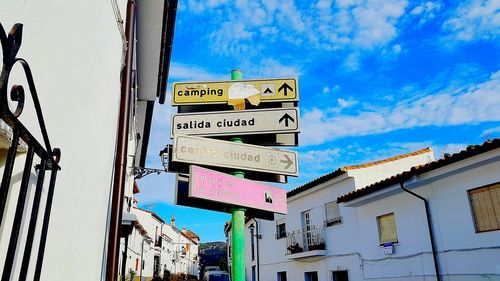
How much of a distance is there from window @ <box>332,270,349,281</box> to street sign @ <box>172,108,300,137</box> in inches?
488

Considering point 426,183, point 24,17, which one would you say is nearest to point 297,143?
point 24,17

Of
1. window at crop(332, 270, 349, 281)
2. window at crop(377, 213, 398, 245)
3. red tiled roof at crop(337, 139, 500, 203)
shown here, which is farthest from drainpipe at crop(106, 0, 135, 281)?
window at crop(332, 270, 349, 281)

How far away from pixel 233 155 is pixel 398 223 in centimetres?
1012

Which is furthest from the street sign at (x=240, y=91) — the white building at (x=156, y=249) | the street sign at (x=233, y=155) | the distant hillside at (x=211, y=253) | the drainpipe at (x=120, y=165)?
the distant hillside at (x=211, y=253)

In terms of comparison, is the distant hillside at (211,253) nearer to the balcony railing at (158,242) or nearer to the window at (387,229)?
the balcony railing at (158,242)

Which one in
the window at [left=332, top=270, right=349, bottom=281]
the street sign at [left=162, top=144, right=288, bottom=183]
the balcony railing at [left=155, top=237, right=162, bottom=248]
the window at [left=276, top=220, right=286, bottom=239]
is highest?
the balcony railing at [left=155, top=237, right=162, bottom=248]

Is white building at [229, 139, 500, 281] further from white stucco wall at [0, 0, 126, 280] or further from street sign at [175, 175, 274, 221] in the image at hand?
white stucco wall at [0, 0, 126, 280]

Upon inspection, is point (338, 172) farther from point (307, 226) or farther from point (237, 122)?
point (237, 122)

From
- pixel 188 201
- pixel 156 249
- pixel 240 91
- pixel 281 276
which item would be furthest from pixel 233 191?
pixel 156 249

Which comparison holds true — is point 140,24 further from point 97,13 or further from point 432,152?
point 432,152

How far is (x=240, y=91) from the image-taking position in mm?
3967

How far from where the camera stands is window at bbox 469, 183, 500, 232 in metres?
9.12

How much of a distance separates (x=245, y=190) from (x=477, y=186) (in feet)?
27.5

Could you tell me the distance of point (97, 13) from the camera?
315 cm
